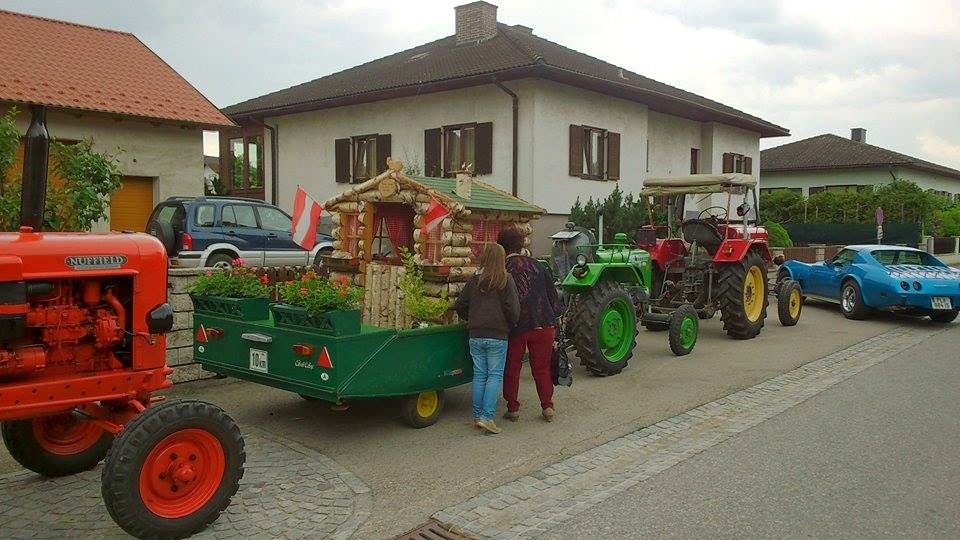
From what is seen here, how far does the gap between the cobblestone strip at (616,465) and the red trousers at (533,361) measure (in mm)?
805

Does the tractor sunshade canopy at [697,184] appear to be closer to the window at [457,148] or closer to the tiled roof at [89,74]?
the window at [457,148]

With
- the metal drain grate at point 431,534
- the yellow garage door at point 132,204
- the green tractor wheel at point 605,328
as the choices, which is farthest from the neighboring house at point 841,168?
the metal drain grate at point 431,534

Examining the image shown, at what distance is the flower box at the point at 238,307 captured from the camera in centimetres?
630

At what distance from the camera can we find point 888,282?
43.0ft

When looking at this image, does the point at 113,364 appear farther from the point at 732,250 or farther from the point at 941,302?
the point at 941,302

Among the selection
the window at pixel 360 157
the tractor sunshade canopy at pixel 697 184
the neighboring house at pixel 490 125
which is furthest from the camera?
the window at pixel 360 157

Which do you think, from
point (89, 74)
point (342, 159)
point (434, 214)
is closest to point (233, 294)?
point (434, 214)

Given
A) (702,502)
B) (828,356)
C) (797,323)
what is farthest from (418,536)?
(797,323)

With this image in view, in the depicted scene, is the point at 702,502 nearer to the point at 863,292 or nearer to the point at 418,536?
the point at 418,536

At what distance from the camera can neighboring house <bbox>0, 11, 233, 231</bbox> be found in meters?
15.0

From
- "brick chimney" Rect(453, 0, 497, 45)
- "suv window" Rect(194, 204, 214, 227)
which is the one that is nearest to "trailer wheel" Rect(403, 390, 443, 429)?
"suv window" Rect(194, 204, 214, 227)

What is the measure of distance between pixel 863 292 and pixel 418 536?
11726 mm

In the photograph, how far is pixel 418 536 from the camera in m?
4.34

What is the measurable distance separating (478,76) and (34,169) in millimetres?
13647
